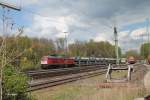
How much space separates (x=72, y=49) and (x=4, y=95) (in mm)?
109975

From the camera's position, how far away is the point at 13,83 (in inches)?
449

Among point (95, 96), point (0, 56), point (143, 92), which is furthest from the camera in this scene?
point (143, 92)

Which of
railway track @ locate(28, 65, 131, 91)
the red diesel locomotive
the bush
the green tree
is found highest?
the green tree

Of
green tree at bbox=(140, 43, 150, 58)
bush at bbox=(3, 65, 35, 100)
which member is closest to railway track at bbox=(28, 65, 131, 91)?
bush at bbox=(3, 65, 35, 100)

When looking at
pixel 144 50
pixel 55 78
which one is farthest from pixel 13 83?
pixel 144 50

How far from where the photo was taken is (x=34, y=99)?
14.2 meters

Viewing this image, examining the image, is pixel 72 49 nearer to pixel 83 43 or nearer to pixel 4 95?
pixel 83 43

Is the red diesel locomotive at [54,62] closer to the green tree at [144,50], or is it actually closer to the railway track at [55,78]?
the railway track at [55,78]

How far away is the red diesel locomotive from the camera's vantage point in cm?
5372

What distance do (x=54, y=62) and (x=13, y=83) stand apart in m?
44.0

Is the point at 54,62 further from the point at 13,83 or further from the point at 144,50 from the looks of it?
the point at 144,50

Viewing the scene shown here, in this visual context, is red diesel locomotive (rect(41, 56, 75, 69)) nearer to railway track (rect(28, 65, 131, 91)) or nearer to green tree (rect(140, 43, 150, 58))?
railway track (rect(28, 65, 131, 91))

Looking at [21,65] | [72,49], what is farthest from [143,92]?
[72,49]

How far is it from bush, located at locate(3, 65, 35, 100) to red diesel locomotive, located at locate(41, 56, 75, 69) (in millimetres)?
41443
